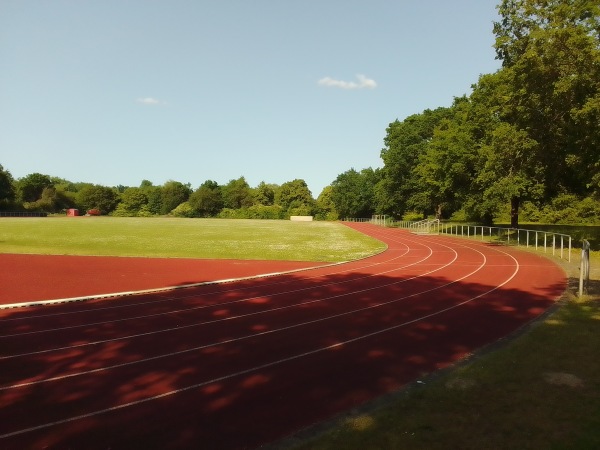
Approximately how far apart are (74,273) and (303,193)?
115 m

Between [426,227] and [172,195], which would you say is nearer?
[426,227]

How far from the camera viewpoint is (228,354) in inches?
336

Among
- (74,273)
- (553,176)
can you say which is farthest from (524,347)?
(553,176)

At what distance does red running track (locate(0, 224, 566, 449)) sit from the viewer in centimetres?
577

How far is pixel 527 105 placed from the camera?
2611 cm

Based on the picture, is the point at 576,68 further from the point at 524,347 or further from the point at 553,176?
the point at 524,347

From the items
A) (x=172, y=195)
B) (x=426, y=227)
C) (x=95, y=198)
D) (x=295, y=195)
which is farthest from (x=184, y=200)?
(x=426, y=227)

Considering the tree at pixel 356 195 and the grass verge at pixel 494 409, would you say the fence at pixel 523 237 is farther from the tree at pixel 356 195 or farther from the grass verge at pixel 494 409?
the tree at pixel 356 195

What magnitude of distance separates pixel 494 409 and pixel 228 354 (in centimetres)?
476

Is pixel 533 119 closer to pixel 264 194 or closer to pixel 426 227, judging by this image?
pixel 426 227

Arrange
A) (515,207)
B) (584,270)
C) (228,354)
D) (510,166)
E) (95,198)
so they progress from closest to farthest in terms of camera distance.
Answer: (228,354) < (584,270) < (510,166) < (515,207) < (95,198)

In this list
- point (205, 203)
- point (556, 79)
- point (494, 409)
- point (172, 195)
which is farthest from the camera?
point (172, 195)

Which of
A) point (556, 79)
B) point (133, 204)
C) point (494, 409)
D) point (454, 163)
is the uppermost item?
point (556, 79)

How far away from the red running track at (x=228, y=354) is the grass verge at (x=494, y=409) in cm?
A: 55
